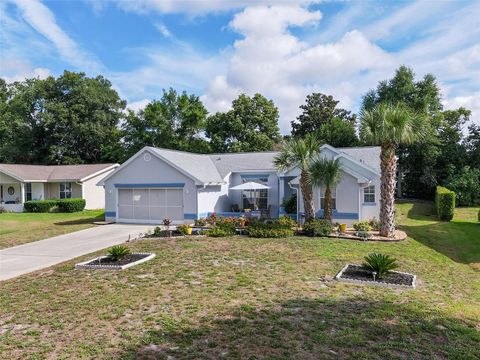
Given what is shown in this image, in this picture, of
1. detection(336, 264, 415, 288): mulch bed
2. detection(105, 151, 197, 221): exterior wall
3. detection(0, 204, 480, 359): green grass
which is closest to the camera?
detection(0, 204, 480, 359): green grass

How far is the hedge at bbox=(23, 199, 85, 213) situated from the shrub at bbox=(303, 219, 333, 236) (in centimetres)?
2354

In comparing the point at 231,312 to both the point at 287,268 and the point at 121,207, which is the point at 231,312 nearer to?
the point at 287,268

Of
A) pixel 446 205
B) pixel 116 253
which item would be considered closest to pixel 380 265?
Result: pixel 116 253

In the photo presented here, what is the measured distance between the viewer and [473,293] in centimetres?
1022

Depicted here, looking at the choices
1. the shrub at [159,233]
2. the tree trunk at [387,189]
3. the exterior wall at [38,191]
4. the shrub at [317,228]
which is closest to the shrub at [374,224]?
the tree trunk at [387,189]

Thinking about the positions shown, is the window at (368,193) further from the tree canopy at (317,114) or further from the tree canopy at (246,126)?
the tree canopy at (317,114)

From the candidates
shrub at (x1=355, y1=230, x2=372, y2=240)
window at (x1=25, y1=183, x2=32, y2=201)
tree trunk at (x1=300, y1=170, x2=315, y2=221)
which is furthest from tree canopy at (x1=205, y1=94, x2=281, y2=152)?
shrub at (x1=355, y1=230, x2=372, y2=240)

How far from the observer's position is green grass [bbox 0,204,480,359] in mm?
6285

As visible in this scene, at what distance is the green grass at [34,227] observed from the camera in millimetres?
19000

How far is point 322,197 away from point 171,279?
1326 centimetres

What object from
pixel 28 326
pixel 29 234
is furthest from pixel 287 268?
pixel 29 234

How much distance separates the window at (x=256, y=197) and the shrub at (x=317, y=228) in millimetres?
7638

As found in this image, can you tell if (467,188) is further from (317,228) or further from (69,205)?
(69,205)

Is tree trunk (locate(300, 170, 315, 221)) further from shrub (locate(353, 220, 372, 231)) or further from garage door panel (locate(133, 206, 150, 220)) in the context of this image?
garage door panel (locate(133, 206, 150, 220))
